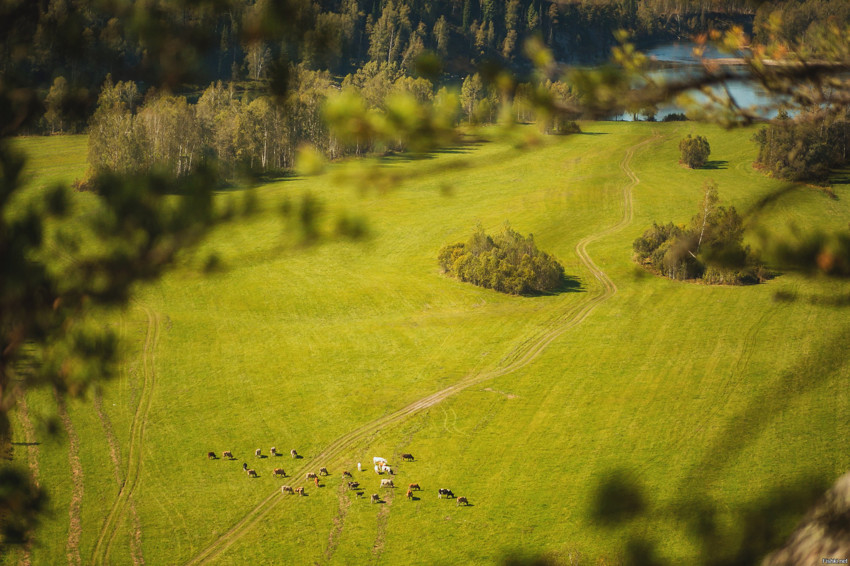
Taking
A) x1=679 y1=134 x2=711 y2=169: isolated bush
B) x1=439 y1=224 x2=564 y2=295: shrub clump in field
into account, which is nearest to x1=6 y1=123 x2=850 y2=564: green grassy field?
x1=439 y1=224 x2=564 y2=295: shrub clump in field

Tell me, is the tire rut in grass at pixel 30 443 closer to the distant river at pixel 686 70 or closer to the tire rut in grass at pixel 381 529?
the tire rut in grass at pixel 381 529

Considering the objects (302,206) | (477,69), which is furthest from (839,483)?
(302,206)

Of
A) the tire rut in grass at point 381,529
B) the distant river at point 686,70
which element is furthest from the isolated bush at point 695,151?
the distant river at point 686,70

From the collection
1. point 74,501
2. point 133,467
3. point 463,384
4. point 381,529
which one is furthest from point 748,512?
point 463,384

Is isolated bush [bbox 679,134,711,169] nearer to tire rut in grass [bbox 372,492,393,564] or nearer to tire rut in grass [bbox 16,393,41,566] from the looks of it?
tire rut in grass [bbox 372,492,393,564]

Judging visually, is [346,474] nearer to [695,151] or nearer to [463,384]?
[463,384]

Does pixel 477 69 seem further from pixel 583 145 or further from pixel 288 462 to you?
pixel 583 145
